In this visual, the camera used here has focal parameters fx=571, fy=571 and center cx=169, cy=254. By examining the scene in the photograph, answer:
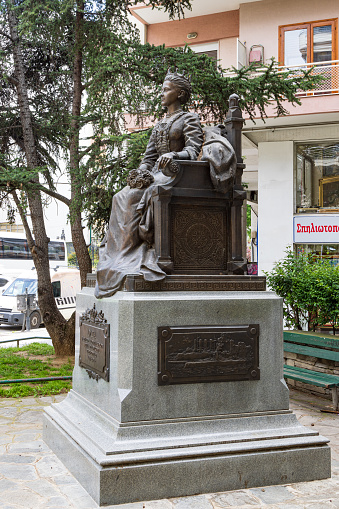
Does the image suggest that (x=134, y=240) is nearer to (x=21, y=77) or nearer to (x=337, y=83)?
(x=21, y=77)

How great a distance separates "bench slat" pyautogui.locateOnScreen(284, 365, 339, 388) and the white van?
12.5 meters

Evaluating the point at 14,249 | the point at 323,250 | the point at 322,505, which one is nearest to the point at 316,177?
the point at 323,250

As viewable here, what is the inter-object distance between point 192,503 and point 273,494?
621mm

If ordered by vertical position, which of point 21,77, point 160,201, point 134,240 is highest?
point 21,77

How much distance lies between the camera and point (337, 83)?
14914 mm

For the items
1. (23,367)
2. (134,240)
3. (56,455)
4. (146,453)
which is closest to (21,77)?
(23,367)

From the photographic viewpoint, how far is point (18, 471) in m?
4.60

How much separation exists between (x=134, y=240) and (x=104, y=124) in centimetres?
550

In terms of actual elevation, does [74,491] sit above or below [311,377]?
below

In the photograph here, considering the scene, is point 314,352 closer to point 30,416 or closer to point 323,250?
point 30,416

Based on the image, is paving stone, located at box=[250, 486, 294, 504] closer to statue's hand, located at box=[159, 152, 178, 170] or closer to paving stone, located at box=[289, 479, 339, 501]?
paving stone, located at box=[289, 479, 339, 501]

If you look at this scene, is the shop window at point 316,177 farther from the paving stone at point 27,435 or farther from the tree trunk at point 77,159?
the paving stone at point 27,435

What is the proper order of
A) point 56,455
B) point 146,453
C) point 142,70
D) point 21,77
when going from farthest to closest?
1. point 21,77
2. point 142,70
3. point 56,455
4. point 146,453

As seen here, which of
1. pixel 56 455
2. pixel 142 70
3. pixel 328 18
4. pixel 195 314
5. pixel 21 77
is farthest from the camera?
pixel 328 18
